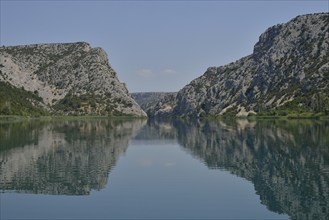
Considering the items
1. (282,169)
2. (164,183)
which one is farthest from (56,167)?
(282,169)

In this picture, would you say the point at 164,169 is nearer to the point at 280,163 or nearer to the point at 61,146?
the point at 280,163

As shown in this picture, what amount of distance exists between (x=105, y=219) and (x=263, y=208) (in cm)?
1339

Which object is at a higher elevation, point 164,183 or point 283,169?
point 283,169

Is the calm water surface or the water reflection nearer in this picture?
the calm water surface

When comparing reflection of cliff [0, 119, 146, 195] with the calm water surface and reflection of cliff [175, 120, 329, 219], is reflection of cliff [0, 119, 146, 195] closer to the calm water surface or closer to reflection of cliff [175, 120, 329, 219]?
the calm water surface

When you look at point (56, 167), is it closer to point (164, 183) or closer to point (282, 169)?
point (164, 183)

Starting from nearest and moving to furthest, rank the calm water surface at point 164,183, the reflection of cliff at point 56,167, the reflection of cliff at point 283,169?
the calm water surface at point 164,183
the reflection of cliff at point 283,169
the reflection of cliff at point 56,167

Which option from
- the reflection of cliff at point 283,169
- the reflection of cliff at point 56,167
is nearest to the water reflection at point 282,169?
the reflection of cliff at point 283,169

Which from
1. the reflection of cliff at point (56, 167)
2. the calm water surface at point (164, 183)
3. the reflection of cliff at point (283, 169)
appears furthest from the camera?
the reflection of cliff at point (56, 167)

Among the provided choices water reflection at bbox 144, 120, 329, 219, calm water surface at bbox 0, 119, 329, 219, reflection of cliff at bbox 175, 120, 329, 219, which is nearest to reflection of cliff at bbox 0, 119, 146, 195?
calm water surface at bbox 0, 119, 329, 219

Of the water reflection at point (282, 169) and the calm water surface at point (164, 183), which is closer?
the calm water surface at point (164, 183)

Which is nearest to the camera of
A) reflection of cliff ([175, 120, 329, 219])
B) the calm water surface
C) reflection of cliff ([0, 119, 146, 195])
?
the calm water surface

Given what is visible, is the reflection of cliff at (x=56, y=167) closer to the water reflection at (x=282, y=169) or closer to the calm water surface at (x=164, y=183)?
the calm water surface at (x=164, y=183)

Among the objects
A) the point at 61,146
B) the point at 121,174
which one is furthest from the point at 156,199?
the point at 61,146
